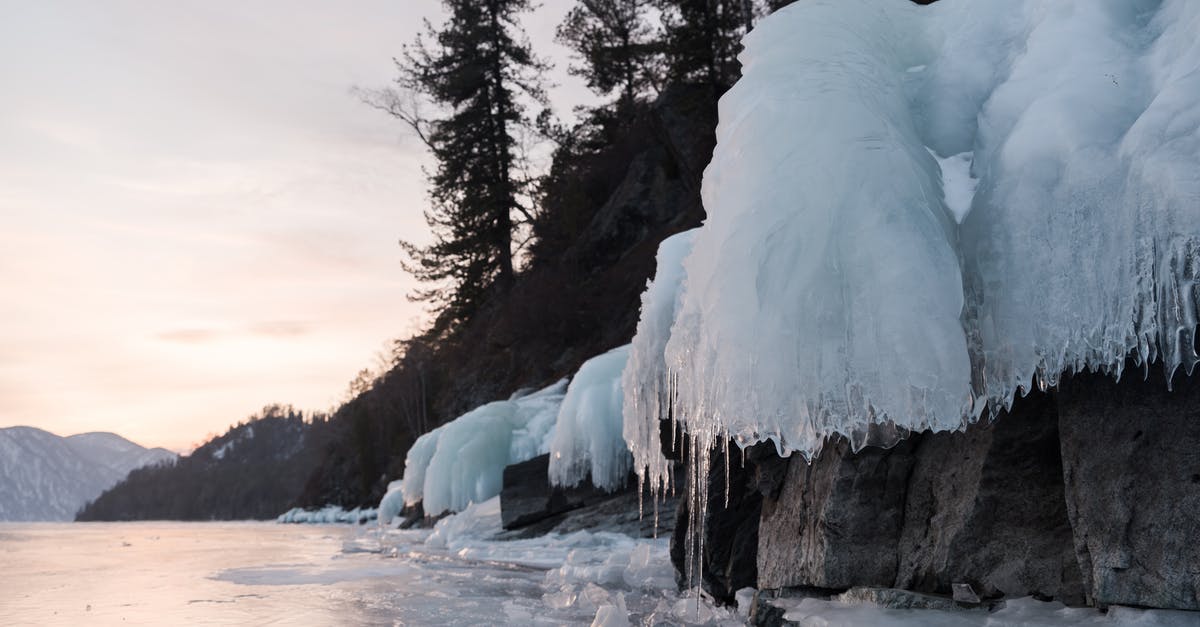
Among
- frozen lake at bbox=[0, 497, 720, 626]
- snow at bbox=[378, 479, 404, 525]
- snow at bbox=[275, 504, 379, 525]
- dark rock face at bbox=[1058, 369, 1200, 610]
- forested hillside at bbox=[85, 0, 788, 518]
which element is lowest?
snow at bbox=[275, 504, 379, 525]

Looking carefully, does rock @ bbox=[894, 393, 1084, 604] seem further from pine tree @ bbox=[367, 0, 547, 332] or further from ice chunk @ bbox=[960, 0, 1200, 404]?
pine tree @ bbox=[367, 0, 547, 332]

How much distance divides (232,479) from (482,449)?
82.8 metres

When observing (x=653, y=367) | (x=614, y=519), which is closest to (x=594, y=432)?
(x=614, y=519)

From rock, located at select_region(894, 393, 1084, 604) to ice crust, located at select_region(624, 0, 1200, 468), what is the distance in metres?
0.35

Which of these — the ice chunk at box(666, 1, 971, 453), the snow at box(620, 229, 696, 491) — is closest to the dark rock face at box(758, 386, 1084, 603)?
the ice chunk at box(666, 1, 971, 453)

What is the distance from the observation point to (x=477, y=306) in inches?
1101

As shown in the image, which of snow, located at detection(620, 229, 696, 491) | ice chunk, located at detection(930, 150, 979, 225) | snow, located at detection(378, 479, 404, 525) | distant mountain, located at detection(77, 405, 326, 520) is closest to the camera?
ice chunk, located at detection(930, 150, 979, 225)

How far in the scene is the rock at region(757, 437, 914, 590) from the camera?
4.24m

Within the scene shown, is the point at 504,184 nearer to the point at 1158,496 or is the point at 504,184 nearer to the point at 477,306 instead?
the point at 477,306

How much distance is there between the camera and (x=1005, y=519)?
149 inches

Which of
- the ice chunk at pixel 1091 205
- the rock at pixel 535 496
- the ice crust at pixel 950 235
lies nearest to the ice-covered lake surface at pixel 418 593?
the rock at pixel 535 496

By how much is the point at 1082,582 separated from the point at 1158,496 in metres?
0.58

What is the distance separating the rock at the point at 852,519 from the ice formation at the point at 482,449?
1048cm

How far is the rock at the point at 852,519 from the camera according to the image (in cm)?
424
